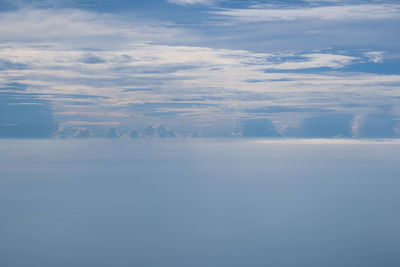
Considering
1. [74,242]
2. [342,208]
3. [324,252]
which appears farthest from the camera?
[342,208]

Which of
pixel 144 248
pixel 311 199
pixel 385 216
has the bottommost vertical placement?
pixel 311 199

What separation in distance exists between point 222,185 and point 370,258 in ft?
172

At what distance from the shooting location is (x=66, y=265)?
105ft

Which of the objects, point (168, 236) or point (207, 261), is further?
point (168, 236)

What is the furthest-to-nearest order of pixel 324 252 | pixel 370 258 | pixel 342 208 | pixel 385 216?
pixel 342 208
pixel 385 216
pixel 324 252
pixel 370 258

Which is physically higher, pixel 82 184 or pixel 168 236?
pixel 168 236

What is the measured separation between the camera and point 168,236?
1569 inches

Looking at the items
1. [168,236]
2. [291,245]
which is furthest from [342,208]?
[168,236]

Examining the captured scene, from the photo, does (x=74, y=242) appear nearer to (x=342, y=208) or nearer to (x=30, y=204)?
(x=30, y=204)

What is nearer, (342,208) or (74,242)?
(74,242)

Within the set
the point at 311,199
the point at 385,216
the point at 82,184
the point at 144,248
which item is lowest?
the point at 82,184

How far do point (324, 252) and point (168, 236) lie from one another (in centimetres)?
1410

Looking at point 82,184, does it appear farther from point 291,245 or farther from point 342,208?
point 291,245

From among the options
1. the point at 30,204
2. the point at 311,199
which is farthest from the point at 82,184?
the point at 311,199
